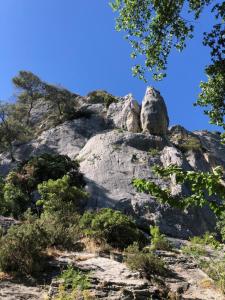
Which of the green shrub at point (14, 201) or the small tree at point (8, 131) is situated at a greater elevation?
the small tree at point (8, 131)

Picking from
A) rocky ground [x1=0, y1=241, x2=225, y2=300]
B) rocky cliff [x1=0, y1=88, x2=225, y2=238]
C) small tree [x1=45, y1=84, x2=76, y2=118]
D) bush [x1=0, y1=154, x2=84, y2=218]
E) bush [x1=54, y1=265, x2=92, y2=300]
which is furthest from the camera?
small tree [x1=45, y1=84, x2=76, y2=118]

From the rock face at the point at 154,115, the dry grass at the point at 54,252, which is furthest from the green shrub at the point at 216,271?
the rock face at the point at 154,115

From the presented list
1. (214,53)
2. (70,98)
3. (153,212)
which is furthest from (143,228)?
(70,98)

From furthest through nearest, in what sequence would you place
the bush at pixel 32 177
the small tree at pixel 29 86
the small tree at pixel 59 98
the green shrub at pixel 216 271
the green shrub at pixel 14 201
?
the small tree at pixel 29 86, the small tree at pixel 59 98, the bush at pixel 32 177, the green shrub at pixel 14 201, the green shrub at pixel 216 271

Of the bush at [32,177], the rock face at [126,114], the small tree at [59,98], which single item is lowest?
the bush at [32,177]

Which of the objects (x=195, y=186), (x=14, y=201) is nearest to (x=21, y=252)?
(x=195, y=186)

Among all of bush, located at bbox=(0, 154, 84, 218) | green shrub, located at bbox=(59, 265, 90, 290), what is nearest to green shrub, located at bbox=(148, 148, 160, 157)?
bush, located at bbox=(0, 154, 84, 218)

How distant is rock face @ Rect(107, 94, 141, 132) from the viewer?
42800mm

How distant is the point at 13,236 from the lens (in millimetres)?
13633

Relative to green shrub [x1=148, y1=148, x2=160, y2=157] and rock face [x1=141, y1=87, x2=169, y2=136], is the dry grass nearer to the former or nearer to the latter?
green shrub [x1=148, y1=148, x2=160, y2=157]

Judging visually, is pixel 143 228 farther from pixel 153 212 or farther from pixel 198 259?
pixel 198 259

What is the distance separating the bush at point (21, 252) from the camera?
12.9 meters

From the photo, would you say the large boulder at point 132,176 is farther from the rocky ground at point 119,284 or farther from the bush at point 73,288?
the bush at point 73,288

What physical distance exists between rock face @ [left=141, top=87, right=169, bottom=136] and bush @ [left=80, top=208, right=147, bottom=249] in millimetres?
21180
